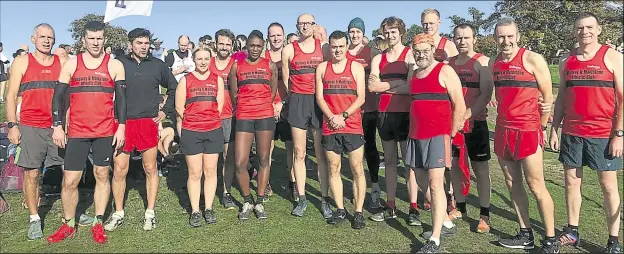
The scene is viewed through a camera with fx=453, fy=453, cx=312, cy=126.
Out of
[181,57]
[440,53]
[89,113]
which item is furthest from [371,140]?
[181,57]

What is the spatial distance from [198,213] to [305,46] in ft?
8.04

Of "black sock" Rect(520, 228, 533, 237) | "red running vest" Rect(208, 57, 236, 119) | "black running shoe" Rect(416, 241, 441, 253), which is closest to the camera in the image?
"black running shoe" Rect(416, 241, 441, 253)

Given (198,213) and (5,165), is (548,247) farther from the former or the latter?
(5,165)

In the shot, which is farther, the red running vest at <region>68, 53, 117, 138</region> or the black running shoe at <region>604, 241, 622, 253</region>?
the red running vest at <region>68, 53, 117, 138</region>

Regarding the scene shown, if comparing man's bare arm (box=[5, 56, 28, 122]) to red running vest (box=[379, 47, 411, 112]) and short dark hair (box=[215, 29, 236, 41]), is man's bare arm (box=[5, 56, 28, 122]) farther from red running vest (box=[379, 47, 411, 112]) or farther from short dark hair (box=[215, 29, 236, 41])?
red running vest (box=[379, 47, 411, 112])

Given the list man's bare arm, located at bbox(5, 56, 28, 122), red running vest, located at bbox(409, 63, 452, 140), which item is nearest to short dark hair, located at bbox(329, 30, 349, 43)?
red running vest, located at bbox(409, 63, 452, 140)

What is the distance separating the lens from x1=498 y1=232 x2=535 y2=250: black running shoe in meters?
4.57

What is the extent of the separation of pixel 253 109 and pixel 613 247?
4.08 metres

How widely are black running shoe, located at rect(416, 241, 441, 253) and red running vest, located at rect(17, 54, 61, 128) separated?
175 inches

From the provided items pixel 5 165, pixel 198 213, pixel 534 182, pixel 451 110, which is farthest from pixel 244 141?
pixel 5 165

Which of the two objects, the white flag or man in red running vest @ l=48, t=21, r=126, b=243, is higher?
the white flag

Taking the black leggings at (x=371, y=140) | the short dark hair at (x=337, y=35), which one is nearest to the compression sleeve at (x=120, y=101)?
the short dark hair at (x=337, y=35)

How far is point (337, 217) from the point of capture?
5.35 metres

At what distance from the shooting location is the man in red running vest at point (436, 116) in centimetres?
434
